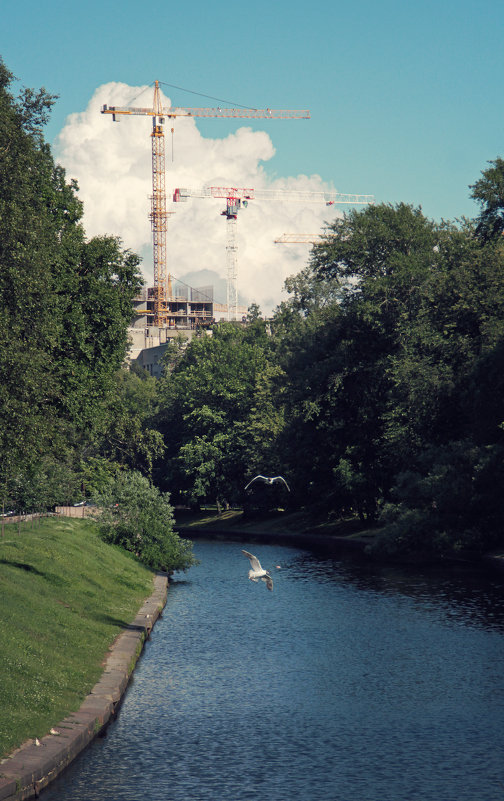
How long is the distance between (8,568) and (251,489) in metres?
66.9

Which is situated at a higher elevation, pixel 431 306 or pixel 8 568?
pixel 431 306

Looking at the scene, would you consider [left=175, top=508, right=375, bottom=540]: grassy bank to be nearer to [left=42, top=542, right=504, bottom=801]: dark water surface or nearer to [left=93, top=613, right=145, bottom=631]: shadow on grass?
[left=42, top=542, right=504, bottom=801]: dark water surface

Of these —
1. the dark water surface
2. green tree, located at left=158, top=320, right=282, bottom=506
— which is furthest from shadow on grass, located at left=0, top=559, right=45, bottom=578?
green tree, located at left=158, top=320, right=282, bottom=506

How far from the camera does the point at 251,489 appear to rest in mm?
102875

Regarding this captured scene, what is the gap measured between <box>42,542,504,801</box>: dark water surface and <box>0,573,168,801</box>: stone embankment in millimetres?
422

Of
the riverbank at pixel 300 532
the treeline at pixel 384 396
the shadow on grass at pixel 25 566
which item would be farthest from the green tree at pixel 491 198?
the shadow on grass at pixel 25 566

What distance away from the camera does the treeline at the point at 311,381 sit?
35.8 m

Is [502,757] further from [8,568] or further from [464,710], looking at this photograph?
[8,568]

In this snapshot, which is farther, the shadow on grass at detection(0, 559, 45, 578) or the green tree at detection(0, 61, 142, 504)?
the shadow on grass at detection(0, 559, 45, 578)

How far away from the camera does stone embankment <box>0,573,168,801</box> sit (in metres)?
17.9

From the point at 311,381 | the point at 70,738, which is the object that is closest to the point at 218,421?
the point at 311,381

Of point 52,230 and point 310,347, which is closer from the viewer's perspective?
point 52,230

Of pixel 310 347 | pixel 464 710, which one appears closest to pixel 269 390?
pixel 310 347

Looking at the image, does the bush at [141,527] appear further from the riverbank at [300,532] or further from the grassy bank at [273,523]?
the grassy bank at [273,523]
